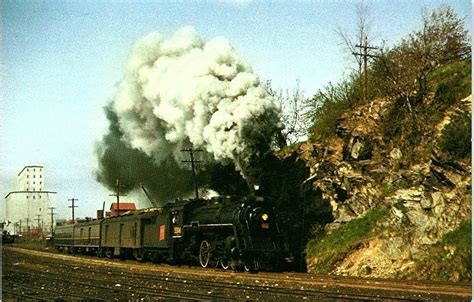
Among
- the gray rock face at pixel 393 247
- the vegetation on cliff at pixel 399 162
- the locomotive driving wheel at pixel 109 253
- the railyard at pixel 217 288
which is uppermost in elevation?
the vegetation on cliff at pixel 399 162

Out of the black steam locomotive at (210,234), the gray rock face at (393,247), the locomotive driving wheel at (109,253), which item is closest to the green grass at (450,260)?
the gray rock face at (393,247)

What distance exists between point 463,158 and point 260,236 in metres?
7.85

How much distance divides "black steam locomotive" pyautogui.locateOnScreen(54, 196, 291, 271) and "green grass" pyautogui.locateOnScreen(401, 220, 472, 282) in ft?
17.2

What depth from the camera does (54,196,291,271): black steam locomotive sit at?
843 inches

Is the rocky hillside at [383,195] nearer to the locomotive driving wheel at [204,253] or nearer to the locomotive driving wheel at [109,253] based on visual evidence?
the locomotive driving wheel at [204,253]

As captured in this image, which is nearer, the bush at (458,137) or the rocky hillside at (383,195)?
the rocky hillside at (383,195)

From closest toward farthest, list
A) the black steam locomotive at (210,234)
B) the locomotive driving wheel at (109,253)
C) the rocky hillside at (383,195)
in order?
the rocky hillside at (383,195) → the black steam locomotive at (210,234) → the locomotive driving wheel at (109,253)

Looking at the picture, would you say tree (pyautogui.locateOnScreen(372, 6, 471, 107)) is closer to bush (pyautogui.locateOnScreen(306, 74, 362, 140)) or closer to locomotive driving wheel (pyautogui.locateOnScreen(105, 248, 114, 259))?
bush (pyautogui.locateOnScreen(306, 74, 362, 140))

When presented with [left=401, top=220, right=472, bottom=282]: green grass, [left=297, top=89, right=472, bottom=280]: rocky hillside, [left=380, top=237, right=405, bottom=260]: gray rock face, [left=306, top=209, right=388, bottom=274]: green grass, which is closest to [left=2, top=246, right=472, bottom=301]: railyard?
[left=401, top=220, right=472, bottom=282]: green grass

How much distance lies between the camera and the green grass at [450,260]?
1812 cm

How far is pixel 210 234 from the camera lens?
23.3m

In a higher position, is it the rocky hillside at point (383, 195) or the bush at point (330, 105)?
the bush at point (330, 105)

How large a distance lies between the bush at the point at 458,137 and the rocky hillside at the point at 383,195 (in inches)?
11.7

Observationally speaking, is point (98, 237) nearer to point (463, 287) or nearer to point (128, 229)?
point (128, 229)
